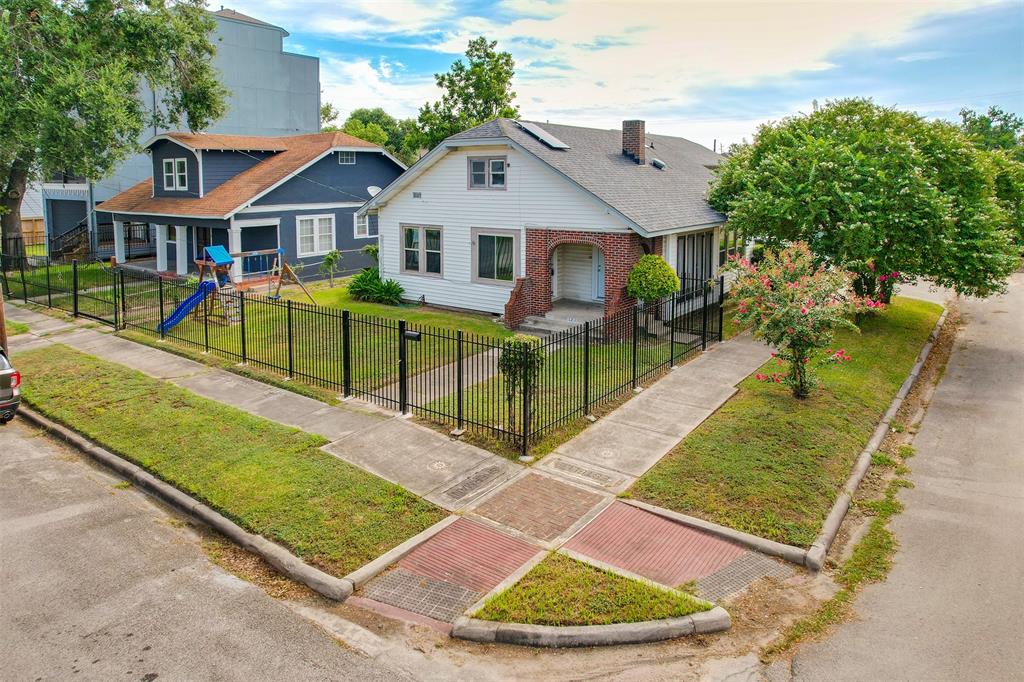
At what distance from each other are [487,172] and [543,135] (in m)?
2.08

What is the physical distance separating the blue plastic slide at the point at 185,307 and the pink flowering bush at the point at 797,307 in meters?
13.6

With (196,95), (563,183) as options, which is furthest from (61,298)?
(563,183)

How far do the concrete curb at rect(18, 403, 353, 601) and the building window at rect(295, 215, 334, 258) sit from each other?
59.3 feet

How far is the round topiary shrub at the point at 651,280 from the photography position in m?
19.2

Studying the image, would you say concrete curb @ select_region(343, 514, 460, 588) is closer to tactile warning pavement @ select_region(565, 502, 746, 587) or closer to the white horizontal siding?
tactile warning pavement @ select_region(565, 502, 746, 587)

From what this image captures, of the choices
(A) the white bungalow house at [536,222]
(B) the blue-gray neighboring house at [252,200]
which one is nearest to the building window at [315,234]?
(B) the blue-gray neighboring house at [252,200]

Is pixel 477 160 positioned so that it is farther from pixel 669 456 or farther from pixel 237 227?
pixel 669 456

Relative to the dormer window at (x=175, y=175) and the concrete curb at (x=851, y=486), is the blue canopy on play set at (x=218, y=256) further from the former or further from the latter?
the concrete curb at (x=851, y=486)

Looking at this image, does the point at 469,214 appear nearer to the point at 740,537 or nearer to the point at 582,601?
the point at 740,537

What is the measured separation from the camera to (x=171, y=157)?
30.6 m

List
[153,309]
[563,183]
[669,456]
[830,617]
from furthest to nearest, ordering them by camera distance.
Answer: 1. [153,309]
2. [563,183]
3. [669,456]
4. [830,617]

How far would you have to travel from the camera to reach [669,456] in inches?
458

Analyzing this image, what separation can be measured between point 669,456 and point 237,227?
69.4 feet

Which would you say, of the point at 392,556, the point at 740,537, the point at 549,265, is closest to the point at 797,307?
the point at 740,537
